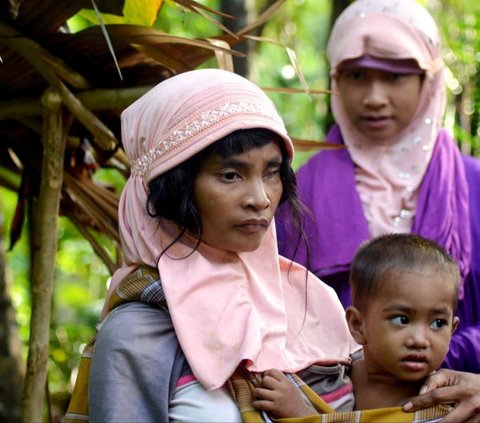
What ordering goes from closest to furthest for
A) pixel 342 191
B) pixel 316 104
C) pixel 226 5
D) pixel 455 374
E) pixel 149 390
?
pixel 149 390 < pixel 455 374 < pixel 342 191 < pixel 226 5 < pixel 316 104

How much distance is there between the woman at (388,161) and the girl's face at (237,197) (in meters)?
0.92

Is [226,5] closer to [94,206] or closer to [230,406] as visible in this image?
[94,206]

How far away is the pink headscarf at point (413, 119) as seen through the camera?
3918mm

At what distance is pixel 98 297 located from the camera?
8.07 m

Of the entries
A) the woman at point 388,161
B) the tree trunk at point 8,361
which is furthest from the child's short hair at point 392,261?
the tree trunk at point 8,361

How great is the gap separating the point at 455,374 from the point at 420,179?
1359 mm

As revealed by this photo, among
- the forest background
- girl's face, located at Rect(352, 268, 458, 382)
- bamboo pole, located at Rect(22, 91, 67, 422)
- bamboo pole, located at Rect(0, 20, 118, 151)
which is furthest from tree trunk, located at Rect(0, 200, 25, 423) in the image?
girl's face, located at Rect(352, 268, 458, 382)

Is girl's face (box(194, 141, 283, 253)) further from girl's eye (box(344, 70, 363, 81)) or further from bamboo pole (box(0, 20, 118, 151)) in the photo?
girl's eye (box(344, 70, 363, 81))

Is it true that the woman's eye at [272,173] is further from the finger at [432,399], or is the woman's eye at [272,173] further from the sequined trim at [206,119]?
the finger at [432,399]

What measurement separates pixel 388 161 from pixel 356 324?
1.37m

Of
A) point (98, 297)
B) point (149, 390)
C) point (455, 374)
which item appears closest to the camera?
point (149, 390)

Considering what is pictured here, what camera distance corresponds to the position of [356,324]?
108 inches

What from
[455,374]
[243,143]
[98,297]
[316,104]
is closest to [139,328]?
[243,143]

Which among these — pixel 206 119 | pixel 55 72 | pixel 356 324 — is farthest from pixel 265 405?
pixel 55 72
